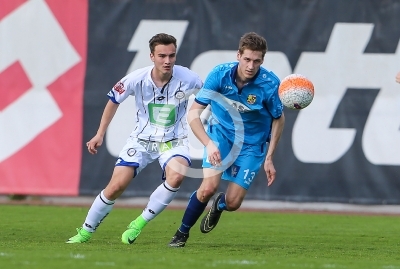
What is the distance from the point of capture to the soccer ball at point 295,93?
788 cm

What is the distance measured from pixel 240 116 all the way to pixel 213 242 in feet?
4.56

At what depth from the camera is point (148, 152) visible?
845 cm

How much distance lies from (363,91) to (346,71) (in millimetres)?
409

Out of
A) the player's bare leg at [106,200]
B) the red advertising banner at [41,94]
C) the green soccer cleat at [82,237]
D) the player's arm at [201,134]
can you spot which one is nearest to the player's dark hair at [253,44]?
the player's arm at [201,134]

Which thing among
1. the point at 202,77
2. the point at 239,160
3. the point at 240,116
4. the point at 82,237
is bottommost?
the point at 202,77

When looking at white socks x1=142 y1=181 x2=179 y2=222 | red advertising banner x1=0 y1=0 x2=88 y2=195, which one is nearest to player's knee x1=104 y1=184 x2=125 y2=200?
white socks x1=142 y1=181 x2=179 y2=222

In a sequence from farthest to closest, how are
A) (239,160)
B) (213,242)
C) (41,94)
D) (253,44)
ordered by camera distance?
(41,94), (213,242), (239,160), (253,44)

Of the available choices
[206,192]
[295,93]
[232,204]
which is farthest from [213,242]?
[295,93]

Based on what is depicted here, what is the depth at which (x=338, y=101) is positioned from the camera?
1280 centimetres

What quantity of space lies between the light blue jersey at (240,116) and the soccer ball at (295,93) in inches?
10.2

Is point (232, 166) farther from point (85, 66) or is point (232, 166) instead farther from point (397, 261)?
point (85, 66)

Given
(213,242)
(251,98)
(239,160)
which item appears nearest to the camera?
(251,98)

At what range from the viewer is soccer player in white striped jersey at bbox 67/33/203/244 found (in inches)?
323

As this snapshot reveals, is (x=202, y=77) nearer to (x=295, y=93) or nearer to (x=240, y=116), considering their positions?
(x=240, y=116)
